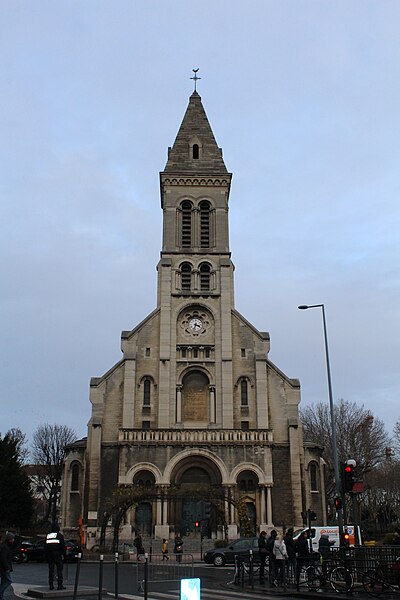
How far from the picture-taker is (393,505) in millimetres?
61562

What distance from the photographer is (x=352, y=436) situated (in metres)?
57.4

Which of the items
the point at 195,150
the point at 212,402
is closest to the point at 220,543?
the point at 212,402

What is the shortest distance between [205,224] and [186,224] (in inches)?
60.3

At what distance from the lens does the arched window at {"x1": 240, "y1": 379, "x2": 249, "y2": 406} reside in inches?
1786

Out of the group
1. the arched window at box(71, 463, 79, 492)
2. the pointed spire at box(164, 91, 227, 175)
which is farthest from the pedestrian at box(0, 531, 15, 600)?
the pointed spire at box(164, 91, 227, 175)

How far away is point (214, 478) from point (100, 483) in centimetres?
750

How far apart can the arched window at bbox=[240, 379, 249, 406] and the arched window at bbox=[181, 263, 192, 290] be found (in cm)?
856

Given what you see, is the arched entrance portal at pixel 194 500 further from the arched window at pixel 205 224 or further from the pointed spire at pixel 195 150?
the pointed spire at pixel 195 150

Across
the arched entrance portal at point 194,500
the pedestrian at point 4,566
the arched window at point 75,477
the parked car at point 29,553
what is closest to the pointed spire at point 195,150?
the arched entrance portal at point 194,500

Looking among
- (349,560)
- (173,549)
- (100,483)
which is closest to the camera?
(349,560)

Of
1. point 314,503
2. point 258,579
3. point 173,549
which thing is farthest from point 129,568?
point 314,503

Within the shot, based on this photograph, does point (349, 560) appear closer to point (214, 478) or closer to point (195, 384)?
point (214, 478)

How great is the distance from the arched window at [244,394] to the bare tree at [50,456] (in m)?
29.5

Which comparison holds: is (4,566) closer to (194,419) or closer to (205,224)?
(194,419)
